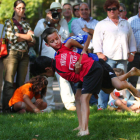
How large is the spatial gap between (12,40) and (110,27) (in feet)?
7.19

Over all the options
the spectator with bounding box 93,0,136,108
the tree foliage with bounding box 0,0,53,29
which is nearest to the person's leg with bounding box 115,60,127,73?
the spectator with bounding box 93,0,136,108

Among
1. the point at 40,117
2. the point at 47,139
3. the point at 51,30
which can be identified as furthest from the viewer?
the point at 40,117

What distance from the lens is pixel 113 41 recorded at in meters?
6.52

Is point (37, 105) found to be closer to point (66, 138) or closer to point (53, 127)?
point (53, 127)

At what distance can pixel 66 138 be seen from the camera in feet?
13.4

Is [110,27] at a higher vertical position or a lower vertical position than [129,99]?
higher

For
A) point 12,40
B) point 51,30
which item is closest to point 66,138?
point 51,30

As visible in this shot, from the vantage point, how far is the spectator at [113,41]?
6508 mm

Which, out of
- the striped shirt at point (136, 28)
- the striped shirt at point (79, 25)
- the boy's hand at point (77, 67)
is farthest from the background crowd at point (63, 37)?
the boy's hand at point (77, 67)

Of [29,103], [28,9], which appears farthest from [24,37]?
[28,9]

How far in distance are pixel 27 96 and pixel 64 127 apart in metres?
1.85

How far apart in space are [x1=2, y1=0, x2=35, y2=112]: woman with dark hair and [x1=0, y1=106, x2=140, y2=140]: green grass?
3.28 ft

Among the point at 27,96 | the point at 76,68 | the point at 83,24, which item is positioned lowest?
the point at 27,96

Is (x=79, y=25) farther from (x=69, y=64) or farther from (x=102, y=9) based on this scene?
(x=102, y=9)
